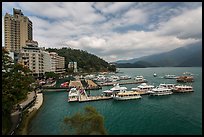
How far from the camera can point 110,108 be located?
20766mm

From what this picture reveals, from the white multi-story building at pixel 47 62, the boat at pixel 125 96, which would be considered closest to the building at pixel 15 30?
the white multi-story building at pixel 47 62

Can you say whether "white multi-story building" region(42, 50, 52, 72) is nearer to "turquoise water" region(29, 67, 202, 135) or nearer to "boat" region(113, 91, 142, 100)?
"turquoise water" region(29, 67, 202, 135)

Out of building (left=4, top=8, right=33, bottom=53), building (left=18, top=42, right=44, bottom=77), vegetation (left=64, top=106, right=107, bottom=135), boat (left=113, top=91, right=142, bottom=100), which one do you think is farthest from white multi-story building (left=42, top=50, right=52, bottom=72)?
vegetation (left=64, top=106, right=107, bottom=135)

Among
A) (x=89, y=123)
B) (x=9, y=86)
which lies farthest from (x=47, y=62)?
(x=89, y=123)

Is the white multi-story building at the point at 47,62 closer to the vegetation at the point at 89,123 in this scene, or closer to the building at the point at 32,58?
the building at the point at 32,58

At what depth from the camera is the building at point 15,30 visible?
185 feet

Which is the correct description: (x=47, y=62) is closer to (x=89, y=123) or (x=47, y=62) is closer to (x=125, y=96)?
(x=125, y=96)

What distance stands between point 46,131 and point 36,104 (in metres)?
8.22

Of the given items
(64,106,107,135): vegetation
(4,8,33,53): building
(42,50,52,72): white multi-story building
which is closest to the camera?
(64,106,107,135): vegetation

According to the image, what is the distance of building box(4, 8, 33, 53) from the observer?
185ft

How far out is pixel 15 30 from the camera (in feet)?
191

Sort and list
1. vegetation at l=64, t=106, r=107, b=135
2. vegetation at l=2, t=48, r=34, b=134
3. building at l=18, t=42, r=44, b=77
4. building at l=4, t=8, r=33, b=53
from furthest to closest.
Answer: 1. building at l=4, t=8, r=33, b=53
2. building at l=18, t=42, r=44, b=77
3. vegetation at l=2, t=48, r=34, b=134
4. vegetation at l=64, t=106, r=107, b=135

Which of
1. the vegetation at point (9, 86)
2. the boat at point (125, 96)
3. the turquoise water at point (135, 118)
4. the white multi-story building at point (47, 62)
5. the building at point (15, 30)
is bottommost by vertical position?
the turquoise water at point (135, 118)

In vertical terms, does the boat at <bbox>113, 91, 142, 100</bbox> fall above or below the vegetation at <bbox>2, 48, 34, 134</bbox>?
below
